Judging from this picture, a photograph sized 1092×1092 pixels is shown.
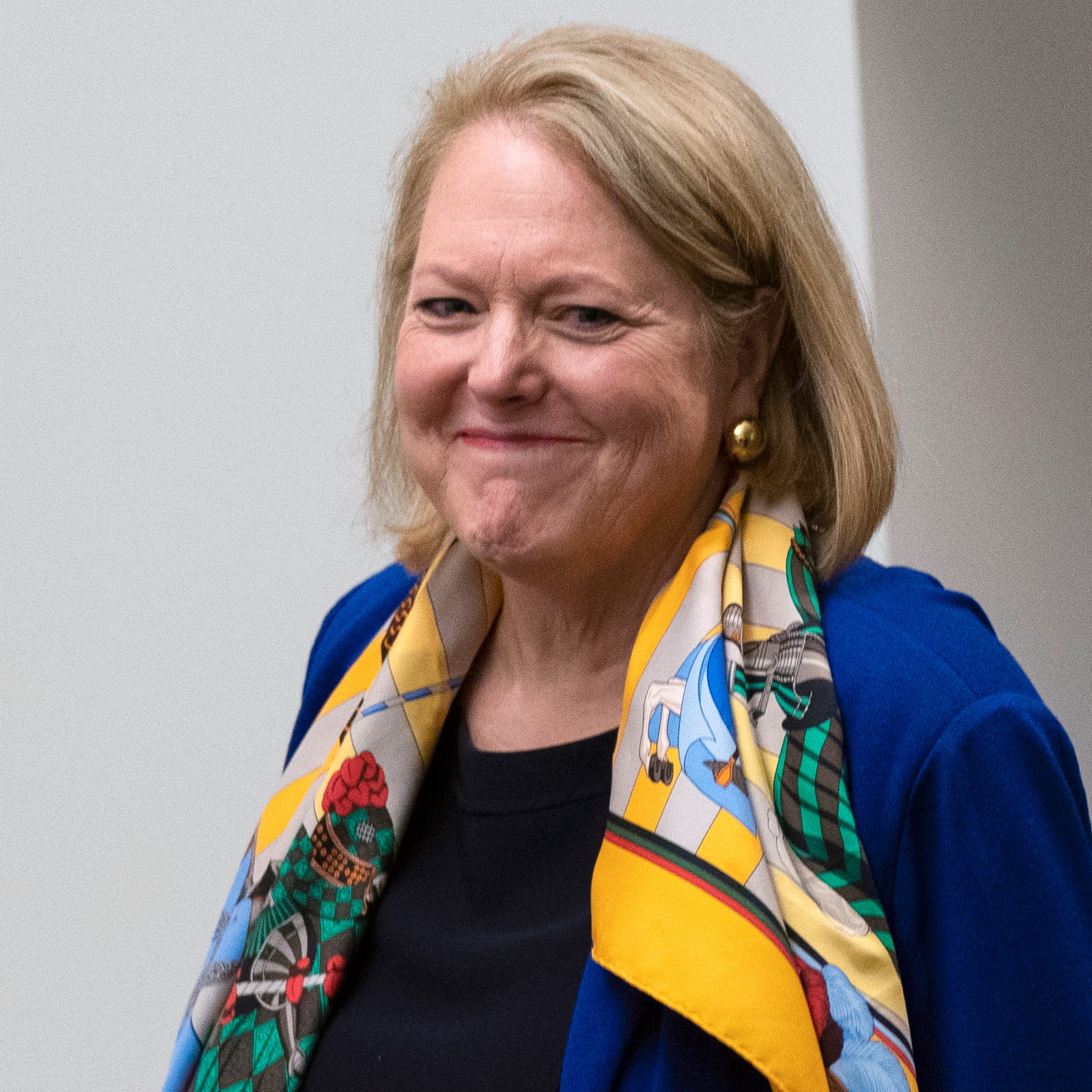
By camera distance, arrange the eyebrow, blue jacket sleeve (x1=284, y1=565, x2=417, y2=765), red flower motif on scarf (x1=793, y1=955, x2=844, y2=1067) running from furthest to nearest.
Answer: blue jacket sleeve (x1=284, y1=565, x2=417, y2=765)
the eyebrow
red flower motif on scarf (x1=793, y1=955, x2=844, y2=1067)

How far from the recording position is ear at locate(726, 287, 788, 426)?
1273mm

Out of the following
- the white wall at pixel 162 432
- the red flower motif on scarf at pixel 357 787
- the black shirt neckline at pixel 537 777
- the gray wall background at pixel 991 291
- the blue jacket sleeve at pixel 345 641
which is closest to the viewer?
the black shirt neckline at pixel 537 777

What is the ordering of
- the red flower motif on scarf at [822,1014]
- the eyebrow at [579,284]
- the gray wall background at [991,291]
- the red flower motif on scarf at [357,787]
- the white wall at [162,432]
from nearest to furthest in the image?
the red flower motif on scarf at [822,1014], the eyebrow at [579,284], the red flower motif on scarf at [357,787], the gray wall background at [991,291], the white wall at [162,432]

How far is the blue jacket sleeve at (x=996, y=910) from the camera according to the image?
3.36ft

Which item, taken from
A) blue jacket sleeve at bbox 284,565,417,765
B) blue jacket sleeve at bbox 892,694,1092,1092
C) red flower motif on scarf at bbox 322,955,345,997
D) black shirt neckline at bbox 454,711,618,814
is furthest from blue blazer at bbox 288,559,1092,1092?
blue jacket sleeve at bbox 284,565,417,765

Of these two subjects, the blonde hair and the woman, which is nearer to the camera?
the woman

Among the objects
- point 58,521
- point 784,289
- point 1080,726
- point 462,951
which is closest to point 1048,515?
point 1080,726

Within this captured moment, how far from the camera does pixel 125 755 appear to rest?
→ 7.79 ft

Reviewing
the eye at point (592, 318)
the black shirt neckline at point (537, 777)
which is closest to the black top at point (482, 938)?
the black shirt neckline at point (537, 777)

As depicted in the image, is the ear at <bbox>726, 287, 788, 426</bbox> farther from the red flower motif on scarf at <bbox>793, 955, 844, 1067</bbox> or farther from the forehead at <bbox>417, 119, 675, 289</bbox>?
the red flower motif on scarf at <bbox>793, 955, 844, 1067</bbox>

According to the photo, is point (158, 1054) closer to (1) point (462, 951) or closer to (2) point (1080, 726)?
(1) point (462, 951)

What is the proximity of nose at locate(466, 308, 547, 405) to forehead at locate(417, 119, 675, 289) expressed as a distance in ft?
0.16

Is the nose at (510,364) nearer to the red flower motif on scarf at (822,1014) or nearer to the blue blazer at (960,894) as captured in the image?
the blue blazer at (960,894)

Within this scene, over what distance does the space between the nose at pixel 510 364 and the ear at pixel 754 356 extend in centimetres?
21
